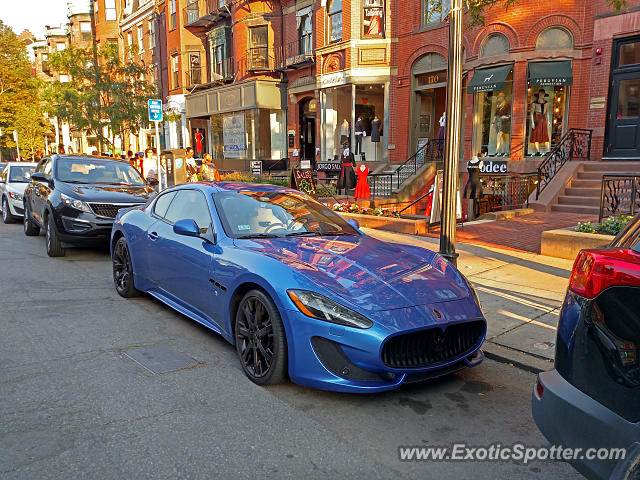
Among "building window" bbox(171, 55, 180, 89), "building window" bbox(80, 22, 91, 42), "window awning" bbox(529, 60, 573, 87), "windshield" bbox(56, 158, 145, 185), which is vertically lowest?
"windshield" bbox(56, 158, 145, 185)

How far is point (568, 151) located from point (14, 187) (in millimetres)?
15428

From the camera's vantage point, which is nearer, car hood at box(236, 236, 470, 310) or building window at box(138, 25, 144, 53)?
car hood at box(236, 236, 470, 310)

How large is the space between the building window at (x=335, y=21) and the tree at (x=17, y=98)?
32.2m

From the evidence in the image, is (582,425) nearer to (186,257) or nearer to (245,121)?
(186,257)

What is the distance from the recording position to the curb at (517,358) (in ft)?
14.8

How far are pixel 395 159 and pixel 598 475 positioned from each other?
1985cm

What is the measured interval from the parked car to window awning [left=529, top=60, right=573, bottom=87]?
49.7ft

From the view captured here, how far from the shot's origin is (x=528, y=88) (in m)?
16.6

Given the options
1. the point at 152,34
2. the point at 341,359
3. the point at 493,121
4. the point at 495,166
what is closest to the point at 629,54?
A: the point at 493,121

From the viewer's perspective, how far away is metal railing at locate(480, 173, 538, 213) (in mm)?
13641

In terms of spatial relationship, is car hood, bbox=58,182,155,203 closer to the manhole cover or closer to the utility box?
the manhole cover

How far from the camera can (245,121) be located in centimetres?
2875

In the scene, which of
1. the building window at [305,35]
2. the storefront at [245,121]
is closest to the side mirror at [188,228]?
the building window at [305,35]

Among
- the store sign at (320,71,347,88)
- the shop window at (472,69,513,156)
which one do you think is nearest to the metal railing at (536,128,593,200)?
the shop window at (472,69,513,156)
